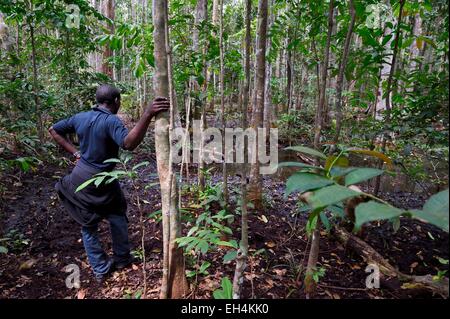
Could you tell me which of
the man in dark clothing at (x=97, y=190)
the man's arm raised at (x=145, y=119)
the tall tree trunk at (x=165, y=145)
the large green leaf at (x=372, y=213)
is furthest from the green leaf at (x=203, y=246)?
the man in dark clothing at (x=97, y=190)

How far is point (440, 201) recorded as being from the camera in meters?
0.89

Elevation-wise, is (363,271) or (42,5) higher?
(42,5)

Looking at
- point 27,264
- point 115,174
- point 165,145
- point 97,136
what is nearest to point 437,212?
point 165,145

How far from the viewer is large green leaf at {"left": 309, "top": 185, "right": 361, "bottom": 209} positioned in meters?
0.92

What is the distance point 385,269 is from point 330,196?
2.19 meters

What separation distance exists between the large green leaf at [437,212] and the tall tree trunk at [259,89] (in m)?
2.87

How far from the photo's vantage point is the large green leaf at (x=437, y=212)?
0.80 metres

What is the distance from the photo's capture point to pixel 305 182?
108cm

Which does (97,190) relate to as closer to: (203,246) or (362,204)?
(203,246)

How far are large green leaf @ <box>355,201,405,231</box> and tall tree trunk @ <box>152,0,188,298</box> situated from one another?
132cm

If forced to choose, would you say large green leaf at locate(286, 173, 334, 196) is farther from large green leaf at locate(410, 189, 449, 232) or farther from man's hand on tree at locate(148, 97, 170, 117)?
man's hand on tree at locate(148, 97, 170, 117)

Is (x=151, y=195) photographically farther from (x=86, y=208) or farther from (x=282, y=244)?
(x=282, y=244)
